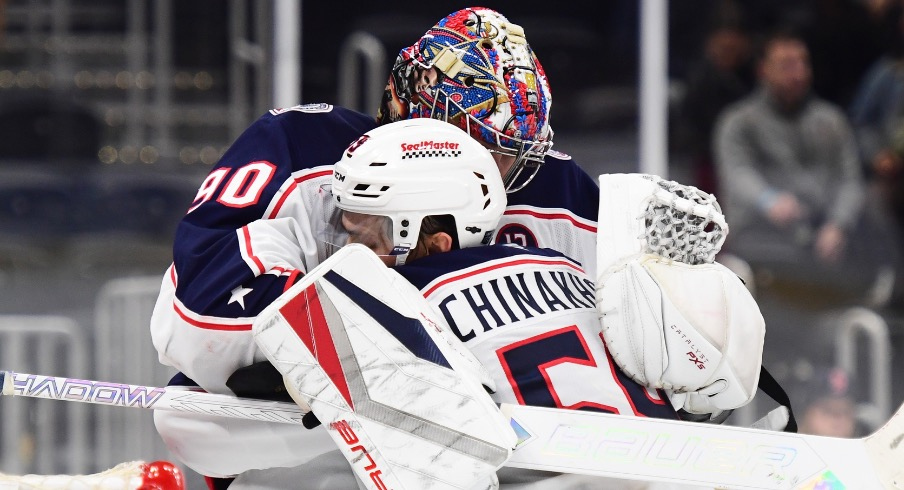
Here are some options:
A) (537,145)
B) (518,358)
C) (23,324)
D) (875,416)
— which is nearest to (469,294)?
(518,358)

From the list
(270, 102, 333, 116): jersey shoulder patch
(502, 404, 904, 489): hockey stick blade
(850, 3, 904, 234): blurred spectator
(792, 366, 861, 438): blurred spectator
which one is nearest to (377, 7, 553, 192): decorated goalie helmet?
(270, 102, 333, 116): jersey shoulder patch

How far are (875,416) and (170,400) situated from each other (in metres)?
2.96

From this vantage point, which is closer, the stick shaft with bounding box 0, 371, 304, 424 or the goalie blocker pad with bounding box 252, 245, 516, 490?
the goalie blocker pad with bounding box 252, 245, 516, 490

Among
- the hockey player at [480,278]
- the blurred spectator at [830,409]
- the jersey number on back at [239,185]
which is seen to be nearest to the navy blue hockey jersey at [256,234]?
the jersey number on back at [239,185]

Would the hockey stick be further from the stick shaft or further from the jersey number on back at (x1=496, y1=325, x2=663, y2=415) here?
the stick shaft

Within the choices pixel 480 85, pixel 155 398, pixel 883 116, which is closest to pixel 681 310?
pixel 480 85

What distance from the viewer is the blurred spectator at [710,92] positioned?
5234 millimetres

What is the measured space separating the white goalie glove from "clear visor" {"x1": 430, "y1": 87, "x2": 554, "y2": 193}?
0.33m

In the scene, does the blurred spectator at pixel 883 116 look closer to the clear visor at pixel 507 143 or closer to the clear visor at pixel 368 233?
the clear visor at pixel 507 143

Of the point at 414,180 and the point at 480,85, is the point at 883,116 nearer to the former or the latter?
the point at 480,85

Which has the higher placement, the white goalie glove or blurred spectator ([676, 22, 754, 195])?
the white goalie glove

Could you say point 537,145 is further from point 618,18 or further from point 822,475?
point 618,18

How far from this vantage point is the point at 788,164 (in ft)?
17.4

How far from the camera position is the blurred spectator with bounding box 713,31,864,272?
202 inches
